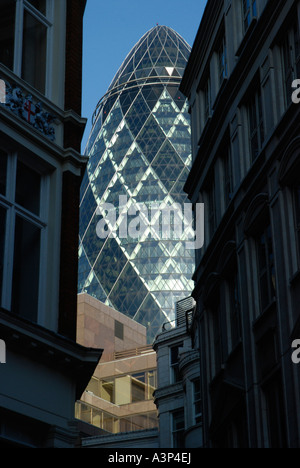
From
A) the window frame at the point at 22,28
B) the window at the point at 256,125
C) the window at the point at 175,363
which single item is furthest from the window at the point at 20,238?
the window at the point at 175,363

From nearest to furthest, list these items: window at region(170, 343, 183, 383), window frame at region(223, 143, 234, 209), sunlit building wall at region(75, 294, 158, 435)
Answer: window frame at region(223, 143, 234, 209) < window at region(170, 343, 183, 383) < sunlit building wall at region(75, 294, 158, 435)

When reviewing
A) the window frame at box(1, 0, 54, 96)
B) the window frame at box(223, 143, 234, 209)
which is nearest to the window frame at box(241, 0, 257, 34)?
the window frame at box(223, 143, 234, 209)

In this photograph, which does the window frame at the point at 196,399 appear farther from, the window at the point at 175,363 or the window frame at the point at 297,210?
the window frame at the point at 297,210

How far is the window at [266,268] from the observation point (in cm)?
2053

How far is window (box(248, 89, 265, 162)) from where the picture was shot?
889 inches

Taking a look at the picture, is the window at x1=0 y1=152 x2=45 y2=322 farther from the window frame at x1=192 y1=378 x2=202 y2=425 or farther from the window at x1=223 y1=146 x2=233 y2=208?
the window frame at x1=192 y1=378 x2=202 y2=425

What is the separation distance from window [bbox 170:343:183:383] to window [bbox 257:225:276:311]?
2800 cm

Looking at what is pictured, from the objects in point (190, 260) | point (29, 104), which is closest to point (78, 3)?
point (29, 104)

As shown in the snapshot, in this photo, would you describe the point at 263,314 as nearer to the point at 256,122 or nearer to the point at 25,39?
the point at 256,122

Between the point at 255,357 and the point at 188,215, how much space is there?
118921 millimetres

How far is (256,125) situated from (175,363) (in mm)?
28518

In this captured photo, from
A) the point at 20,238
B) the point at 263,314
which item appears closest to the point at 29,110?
the point at 20,238

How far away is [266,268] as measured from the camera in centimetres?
2098

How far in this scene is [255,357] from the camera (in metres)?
20.9
